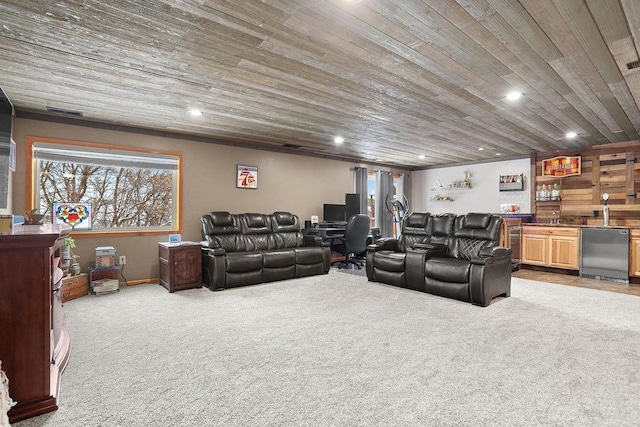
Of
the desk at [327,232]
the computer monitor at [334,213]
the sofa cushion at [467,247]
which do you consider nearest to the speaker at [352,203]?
the computer monitor at [334,213]

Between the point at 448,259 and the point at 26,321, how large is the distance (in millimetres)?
4214

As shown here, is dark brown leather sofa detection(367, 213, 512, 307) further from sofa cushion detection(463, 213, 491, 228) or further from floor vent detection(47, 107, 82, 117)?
floor vent detection(47, 107, 82, 117)

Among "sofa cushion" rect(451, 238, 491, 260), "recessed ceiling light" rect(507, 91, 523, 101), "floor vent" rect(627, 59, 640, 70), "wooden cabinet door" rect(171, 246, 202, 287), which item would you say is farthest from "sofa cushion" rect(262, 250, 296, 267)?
"floor vent" rect(627, 59, 640, 70)

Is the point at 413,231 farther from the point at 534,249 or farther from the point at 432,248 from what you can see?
the point at 534,249

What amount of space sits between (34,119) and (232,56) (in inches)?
130

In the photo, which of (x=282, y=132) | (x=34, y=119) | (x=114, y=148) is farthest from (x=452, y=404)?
(x=34, y=119)

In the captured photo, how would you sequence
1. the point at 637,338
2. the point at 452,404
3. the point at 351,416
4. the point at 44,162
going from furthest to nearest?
the point at 44,162 → the point at 637,338 → the point at 452,404 → the point at 351,416

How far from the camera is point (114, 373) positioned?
2266mm

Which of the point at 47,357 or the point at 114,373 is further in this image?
the point at 114,373

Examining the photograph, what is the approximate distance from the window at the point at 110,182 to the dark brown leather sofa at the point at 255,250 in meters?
0.79

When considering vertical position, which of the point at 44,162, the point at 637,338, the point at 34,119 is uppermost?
the point at 34,119

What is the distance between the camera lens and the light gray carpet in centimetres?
182

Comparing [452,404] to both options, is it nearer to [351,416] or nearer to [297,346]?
[351,416]

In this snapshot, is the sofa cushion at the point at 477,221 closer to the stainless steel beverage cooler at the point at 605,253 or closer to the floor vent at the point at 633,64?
the floor vent at the point at 633,64
